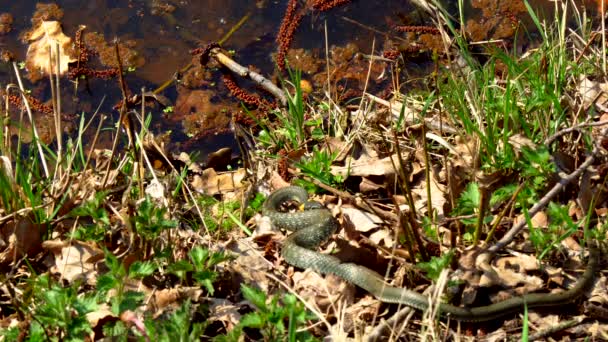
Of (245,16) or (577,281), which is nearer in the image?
(577,281)

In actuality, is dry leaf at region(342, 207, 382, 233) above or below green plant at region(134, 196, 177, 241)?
below

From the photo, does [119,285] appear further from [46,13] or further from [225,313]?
[46,13]

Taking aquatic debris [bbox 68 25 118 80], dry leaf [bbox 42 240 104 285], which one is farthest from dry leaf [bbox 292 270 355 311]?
aquatic debris [bbox 68 25 118 80]

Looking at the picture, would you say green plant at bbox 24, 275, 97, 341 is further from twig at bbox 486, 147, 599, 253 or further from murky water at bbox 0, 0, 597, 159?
murky water at bbox 0, 0, 597, 159

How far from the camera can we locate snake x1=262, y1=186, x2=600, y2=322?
3.76 m

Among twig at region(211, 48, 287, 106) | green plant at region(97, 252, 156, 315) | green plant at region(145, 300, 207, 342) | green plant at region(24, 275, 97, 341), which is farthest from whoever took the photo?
twig at region(211, 48, 287, 106)

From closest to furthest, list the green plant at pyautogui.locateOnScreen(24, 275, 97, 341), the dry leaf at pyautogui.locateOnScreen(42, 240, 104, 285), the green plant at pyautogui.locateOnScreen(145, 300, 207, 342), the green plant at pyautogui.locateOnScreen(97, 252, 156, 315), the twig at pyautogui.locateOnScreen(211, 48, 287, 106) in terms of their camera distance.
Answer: the green plant at pyautogui.locateOnScreen(145, 300, 207, 342), the green plant at pyautogui.locateOnScreen(24, 275, 97, 341), the green plant at pyautogui.locateOnScreen(97, 252, 156, 315), the dry leaf at pyautogui.locateOnScreen(42, 240, 104, 285), the twig at pyautogui.locateOnScreen(211, 48, 287, 106)

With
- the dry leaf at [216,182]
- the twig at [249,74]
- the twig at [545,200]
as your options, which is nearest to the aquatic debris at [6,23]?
the twig at [249,74]

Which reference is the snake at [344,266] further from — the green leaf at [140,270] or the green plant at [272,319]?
the green leaf at [140,270]

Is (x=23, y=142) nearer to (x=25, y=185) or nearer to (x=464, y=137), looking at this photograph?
(x=25, y=185)

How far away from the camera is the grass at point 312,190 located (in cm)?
358

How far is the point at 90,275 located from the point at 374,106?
9.03 ft

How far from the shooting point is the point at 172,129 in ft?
20.9

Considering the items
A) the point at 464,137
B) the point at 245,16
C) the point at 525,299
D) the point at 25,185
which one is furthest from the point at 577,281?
the point at 245,16
